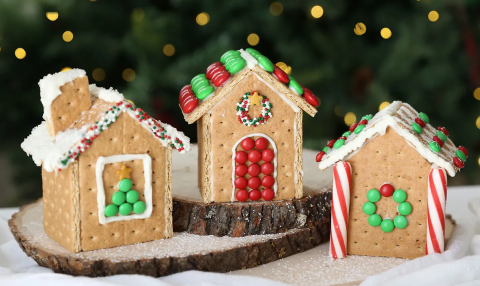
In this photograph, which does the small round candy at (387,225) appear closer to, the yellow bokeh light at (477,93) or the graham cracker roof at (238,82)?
the graham cracker roof at (238,82)

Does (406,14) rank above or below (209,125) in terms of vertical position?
above

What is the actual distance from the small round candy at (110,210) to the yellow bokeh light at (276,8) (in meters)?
1.74

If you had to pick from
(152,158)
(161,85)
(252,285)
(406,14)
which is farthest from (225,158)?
(406,14)

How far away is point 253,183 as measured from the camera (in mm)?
1922

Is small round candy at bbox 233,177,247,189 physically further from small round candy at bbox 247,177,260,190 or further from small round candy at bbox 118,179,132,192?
small round candy at bbox 118,179,132,192

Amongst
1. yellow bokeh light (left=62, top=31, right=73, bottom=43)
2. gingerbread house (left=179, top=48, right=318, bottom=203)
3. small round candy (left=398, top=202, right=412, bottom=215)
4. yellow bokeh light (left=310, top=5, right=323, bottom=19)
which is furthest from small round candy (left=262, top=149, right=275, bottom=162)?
yellow bokeh light (left=62, top=31, right=73, bottom=43)

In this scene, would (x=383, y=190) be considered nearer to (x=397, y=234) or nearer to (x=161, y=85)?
(x=397, y=234)

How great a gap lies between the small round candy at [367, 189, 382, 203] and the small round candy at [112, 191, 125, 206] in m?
0.75

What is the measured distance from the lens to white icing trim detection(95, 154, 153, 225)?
1.72 metres

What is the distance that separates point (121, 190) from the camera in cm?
176

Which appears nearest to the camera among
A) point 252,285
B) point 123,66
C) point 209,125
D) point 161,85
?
point 252,285

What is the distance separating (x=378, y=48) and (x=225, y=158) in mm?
1750

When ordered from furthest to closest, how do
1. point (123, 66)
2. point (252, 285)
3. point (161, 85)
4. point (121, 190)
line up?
point (123, 66) < point (161, 85) < point (121, 190) < point (252, 285)

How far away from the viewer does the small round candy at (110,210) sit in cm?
174
